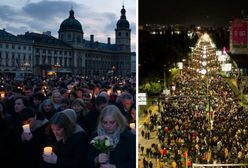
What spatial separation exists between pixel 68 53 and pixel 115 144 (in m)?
0.92

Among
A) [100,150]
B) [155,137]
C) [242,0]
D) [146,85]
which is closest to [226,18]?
[242,0]

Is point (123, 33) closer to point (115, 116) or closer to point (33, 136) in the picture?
point (115, 116)

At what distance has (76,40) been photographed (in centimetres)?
409

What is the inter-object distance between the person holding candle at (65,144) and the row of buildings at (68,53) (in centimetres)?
45

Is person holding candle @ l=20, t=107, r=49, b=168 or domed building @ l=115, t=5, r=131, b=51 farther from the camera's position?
domed building @ l=115, t=5, r=131, b=51

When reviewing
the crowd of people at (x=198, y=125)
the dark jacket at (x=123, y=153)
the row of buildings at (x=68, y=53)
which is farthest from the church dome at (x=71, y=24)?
the crowd of people at (x=198, y=125)

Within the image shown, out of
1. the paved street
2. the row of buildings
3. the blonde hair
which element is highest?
the row of buildings

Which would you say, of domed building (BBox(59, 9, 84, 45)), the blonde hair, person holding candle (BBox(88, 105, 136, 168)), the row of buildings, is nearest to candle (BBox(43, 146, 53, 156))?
person holding candle (BBox(88, 105, 136, 168))

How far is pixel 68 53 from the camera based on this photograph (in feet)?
13.4

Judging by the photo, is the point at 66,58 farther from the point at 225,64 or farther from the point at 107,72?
the point at 225,64

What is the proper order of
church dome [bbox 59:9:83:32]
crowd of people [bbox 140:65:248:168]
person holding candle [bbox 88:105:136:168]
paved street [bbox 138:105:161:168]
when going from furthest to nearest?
crowd of people [bbox 140:65:248:168] → paved street [bbox 138:105:161:168] → church dome [bbox 59:9:83:32] → person holding candle [bbox 88:105:136:168]

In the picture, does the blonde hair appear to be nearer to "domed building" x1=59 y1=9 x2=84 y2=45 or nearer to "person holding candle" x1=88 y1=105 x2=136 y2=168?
"person holding candle" x1=88 y1=105 x2=136 y2=168

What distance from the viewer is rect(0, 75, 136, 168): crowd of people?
3816 mm

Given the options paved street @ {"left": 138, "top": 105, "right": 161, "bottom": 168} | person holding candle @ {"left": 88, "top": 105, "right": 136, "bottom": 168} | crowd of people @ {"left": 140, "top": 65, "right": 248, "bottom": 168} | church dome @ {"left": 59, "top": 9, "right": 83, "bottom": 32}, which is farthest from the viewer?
crowd of people @ {"left": 140, "top": 65, "right": 248, "bottom": 168}
